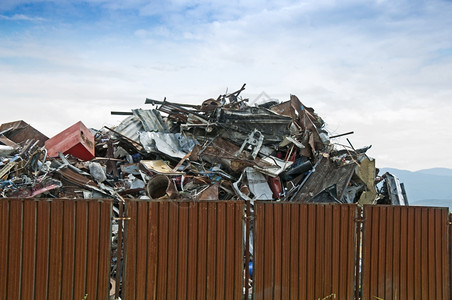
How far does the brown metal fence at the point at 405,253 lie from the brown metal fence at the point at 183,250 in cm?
231

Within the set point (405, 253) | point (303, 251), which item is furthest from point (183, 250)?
point (405, 253)

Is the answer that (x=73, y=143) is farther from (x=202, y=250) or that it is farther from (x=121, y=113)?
(x=202, y=250)

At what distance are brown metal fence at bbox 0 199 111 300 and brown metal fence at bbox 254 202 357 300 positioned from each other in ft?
8.19

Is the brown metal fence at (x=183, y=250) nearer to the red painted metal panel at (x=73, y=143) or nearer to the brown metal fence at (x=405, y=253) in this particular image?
the brown metal fence at (x=405, y=253)

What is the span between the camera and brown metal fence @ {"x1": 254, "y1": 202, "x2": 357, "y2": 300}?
671 cm

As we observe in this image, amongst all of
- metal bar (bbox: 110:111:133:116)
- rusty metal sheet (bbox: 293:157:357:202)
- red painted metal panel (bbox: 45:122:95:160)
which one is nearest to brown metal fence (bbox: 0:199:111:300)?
rusty metal sheet (bbox: 293:157:357:202)

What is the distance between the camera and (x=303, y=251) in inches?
267

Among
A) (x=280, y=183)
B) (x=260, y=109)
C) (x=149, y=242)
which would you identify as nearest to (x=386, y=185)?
(x=280, y=183)

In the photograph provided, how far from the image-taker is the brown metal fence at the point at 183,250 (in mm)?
6449

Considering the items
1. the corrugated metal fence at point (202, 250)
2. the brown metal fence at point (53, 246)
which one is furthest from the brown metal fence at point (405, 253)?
the brown metal fence at point (53, 246)

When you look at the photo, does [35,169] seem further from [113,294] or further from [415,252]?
[415,252]

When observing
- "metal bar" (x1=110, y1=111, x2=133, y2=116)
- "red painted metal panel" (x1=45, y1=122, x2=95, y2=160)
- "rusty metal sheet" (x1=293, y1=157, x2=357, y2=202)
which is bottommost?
"rusty metal sheet" (x1=293, y1=157, x2=357, y2=202)

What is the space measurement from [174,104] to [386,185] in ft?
26.4

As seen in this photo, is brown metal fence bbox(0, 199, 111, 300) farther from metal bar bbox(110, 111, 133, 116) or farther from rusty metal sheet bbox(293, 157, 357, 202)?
metal bar bbox(110, 111, 133, 116)
